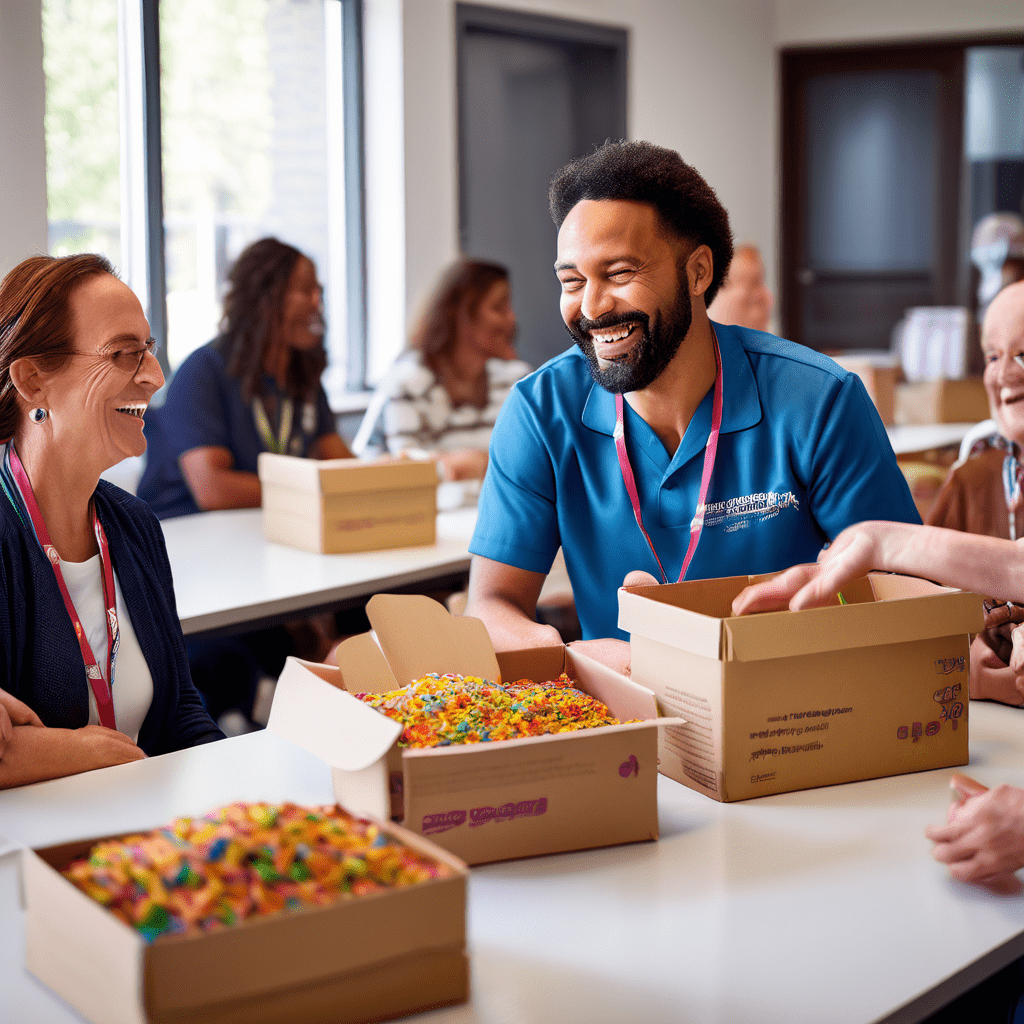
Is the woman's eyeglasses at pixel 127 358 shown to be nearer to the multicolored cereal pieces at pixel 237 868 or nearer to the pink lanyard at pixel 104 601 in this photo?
the pink lanyard at pixel 104 601

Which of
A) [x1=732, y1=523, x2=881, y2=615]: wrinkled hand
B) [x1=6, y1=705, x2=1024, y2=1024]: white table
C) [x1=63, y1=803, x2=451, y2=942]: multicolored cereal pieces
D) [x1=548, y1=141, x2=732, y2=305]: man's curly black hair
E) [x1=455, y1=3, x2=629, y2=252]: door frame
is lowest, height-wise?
[x1=6, y1=705, x2=1024, y2=1024]: white table

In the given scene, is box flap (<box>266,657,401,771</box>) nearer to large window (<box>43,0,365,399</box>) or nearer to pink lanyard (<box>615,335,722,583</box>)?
pink lanyard (<box>615,335,722,583</box>)

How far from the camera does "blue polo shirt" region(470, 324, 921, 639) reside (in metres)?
1.96

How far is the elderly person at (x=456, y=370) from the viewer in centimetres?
411

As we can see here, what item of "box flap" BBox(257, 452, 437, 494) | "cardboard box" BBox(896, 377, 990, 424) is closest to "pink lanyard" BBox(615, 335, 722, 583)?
"box flap" BBox(257, 452, 437, 494)

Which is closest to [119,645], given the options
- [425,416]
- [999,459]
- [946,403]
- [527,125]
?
[999,459]

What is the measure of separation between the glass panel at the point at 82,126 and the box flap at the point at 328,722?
3.25 meters

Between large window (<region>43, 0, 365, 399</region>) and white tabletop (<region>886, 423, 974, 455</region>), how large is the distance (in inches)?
102

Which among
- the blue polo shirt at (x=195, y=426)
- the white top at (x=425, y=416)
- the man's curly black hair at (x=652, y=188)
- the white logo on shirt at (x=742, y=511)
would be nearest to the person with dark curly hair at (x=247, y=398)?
the blue polo shirt at (x=195, y=426)

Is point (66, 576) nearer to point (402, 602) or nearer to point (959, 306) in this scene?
point (402, 602)

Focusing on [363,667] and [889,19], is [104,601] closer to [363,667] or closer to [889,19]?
[363,667]

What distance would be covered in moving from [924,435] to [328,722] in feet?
12.9

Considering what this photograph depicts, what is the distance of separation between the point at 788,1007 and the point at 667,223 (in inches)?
52.6

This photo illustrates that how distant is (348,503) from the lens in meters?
3.00
